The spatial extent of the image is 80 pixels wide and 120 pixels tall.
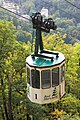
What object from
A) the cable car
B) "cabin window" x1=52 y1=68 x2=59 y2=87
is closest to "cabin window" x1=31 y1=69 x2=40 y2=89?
the cable car

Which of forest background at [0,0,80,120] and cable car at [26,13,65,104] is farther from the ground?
cable car at [26,13,65,104]

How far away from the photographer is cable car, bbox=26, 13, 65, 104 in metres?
10.2

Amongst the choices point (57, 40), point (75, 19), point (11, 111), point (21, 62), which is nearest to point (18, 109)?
point (11, 111)

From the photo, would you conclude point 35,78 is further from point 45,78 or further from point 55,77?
point 55,77

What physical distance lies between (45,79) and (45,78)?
4 centimetres

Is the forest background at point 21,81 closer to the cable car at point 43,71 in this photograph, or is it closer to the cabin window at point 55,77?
the cable car at point 43,71

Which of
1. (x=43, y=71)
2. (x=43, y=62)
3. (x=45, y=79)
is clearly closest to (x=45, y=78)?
(x=45, y=79)

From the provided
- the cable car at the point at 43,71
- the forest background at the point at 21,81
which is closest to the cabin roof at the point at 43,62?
the cable car at the point at 43,71

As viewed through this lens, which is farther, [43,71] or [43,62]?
[43,62]

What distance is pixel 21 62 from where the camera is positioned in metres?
18.2

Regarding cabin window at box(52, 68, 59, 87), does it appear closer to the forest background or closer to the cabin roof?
the cabin roof

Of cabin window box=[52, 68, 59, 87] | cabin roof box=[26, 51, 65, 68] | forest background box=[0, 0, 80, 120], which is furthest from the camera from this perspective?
forest background box=[0, 0, 80, 120]

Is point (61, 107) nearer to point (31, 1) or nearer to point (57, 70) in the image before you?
point (57, 70)

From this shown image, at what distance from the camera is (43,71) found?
1010 cm
